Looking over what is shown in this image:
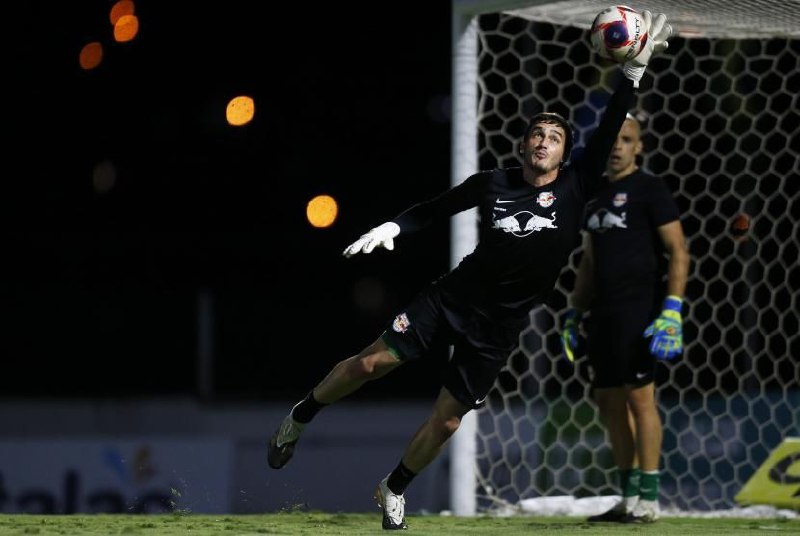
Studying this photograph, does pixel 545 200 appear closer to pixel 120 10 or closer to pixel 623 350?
pixel 623 350

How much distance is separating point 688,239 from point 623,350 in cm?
270

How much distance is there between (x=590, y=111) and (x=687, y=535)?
2827 mm

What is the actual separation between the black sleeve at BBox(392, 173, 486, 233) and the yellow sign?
2.15m

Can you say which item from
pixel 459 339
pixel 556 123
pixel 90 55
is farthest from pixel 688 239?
pixel 90 55

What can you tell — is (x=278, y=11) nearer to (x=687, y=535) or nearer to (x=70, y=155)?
(x=70, y=155)

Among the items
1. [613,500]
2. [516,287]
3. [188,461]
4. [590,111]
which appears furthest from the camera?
[188,461]

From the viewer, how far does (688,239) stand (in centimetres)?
780

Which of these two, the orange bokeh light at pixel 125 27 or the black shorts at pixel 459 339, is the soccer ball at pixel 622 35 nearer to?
the black shorts at pixel 459 339

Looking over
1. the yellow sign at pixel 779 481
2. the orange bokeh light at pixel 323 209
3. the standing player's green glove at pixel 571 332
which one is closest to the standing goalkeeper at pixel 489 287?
the standing player's green glove at pixel 571 332

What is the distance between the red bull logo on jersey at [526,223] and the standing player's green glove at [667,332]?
2.45 feet

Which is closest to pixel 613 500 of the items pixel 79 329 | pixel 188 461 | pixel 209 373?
pixel 188 461

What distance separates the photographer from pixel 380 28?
11891 millimetres

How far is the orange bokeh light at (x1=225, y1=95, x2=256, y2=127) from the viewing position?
450 inches

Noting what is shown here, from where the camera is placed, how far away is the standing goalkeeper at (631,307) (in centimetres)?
525
